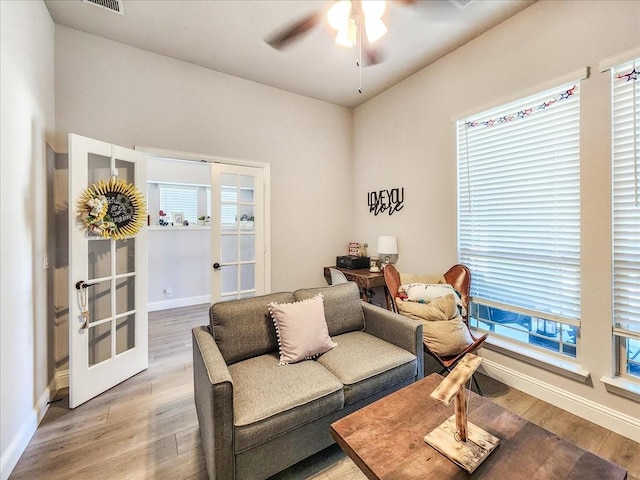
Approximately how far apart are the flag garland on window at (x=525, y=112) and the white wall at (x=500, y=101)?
4.1 inches

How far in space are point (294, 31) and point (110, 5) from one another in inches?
57.3

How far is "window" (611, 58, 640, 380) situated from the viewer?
1.79m

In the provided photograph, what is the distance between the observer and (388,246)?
3.40 metres

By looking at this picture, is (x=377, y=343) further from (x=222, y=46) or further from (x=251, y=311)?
(x=222, y=46)

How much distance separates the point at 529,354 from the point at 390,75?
10.4 ft

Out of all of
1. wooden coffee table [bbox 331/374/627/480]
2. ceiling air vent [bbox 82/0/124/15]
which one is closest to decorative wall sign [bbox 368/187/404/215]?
wooden coffee table [bbox 331/374/627/480]

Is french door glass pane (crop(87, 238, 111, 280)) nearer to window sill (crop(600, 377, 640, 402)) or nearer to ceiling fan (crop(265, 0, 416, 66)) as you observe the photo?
ceiling fan (crop(265, 0, 416, 66))

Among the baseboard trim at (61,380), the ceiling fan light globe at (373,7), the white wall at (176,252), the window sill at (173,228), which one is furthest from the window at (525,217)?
the window sill at (173,228)

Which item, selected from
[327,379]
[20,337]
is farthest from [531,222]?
[20,337]

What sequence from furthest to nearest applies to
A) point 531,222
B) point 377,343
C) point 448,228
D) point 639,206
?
point 448,228 < point 531,222 < point 377,343 < point 639,206

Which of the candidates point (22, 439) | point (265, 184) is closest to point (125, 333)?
point (22, 439)

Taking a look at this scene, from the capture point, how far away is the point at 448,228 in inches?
114

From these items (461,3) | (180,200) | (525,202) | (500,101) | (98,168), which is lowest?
(525,202)

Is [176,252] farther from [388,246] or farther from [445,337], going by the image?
[445,337]
